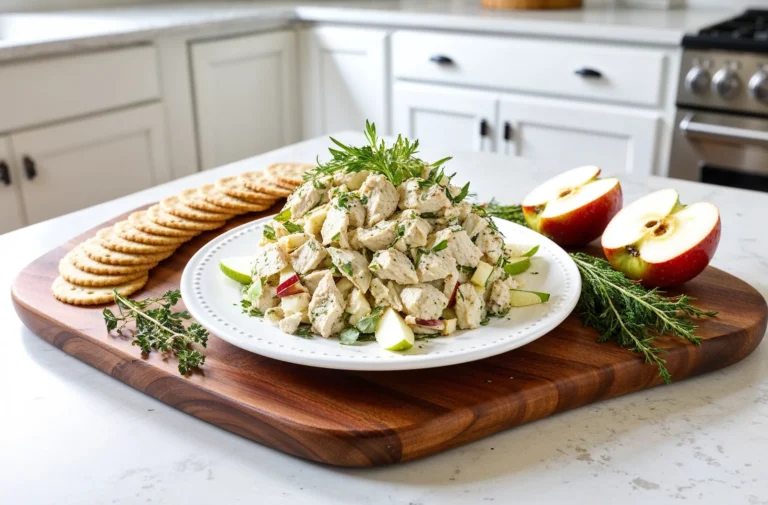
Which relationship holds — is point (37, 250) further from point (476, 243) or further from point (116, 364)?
point (476, 243)

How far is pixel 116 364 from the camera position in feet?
3.22

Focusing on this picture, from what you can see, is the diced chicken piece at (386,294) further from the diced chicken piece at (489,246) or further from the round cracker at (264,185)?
the round cracker at (264,185)

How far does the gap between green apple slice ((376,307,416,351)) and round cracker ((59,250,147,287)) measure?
0.47 metres

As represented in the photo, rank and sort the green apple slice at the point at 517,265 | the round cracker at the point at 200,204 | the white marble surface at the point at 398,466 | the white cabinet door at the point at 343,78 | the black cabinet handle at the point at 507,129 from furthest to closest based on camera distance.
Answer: the white cabinet door at the point at 343,78 → the black cabinet handle at the point at 507,129 → the round cracker at the point at 200,204 → the green apple slice at the point at 517,265 → the white marble surface at the point at 398,466

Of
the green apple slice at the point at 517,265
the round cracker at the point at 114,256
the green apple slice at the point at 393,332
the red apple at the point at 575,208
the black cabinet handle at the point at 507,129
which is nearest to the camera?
the green apple slice at the point at 393,332

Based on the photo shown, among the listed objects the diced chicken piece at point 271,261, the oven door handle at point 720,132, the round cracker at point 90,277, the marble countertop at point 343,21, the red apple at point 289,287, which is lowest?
the oven door handle at point 720,132

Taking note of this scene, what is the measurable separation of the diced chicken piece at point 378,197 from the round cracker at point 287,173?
0.52 m

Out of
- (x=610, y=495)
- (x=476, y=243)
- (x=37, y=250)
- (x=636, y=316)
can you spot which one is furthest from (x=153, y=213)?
(x=610, y=495)

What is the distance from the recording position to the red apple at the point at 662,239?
112 centimetres

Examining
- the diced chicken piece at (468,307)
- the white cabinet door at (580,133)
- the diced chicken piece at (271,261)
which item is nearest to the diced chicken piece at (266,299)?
the diced chicken piece at (271,261)

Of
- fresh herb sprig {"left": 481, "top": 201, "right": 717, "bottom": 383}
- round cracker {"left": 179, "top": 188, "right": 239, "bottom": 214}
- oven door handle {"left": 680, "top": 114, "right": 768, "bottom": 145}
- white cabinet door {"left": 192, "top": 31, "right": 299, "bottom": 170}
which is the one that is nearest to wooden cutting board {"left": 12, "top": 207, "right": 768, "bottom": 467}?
Answer: fresh herb sprig {"left": 481, "top": 201, "right": 717, "bottom": 383}

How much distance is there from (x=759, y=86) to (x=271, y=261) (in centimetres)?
199

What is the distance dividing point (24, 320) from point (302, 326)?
45 cm

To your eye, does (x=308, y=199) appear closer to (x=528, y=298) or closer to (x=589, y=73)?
(x=528, y=298)
